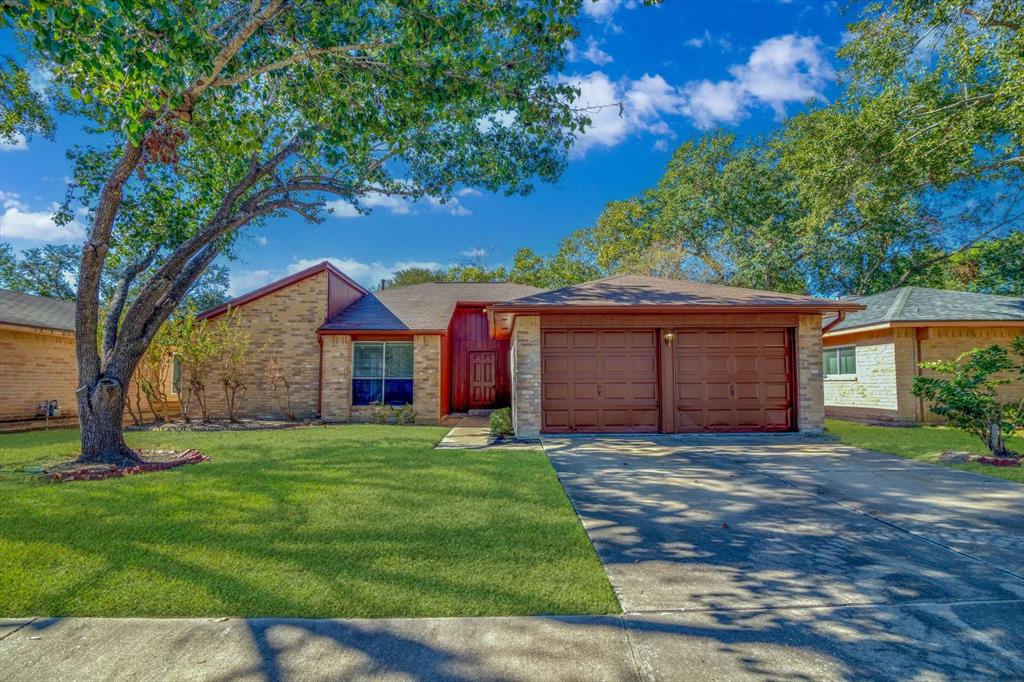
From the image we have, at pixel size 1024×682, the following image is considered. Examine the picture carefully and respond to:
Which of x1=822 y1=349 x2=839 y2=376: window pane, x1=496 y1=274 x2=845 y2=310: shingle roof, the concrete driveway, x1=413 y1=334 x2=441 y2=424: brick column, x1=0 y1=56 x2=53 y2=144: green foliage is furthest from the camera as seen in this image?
x1=822 y1=349 x2=839 y2=376: window pane

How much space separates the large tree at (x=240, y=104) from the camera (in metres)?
5.41

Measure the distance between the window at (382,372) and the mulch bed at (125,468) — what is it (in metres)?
5.70

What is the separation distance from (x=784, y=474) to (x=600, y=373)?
13.8 ft

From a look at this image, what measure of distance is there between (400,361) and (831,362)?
43.9 feet

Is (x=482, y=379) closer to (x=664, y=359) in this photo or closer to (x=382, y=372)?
(x=382, y=372)

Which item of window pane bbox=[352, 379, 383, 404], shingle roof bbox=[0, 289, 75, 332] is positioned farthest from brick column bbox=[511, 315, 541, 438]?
shingle roof bbox=[0, 289, 75, 332]

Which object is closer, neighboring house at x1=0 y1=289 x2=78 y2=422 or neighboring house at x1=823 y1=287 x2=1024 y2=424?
neighboring house at x1=0 y1=289 x2=78 y2=422

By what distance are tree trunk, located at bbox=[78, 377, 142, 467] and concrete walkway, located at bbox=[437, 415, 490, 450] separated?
492 centimetres

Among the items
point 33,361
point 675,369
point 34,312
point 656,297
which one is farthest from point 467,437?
point 34,312

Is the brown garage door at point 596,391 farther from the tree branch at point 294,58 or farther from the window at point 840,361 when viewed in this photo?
the window at point 840,361

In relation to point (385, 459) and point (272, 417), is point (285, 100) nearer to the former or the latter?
point (385, 459)

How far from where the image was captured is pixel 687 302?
31.5 feet

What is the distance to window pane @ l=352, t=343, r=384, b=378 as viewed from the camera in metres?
13.7

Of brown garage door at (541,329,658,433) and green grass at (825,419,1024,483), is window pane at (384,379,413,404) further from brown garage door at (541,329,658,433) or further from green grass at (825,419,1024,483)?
green grass at (825,419,1024,483)
